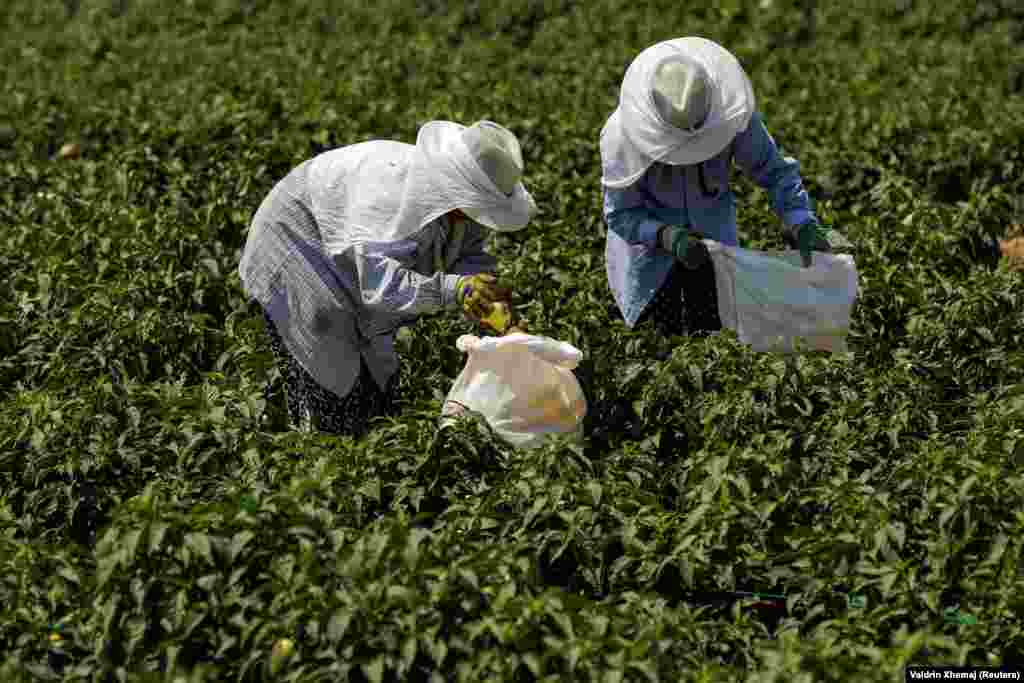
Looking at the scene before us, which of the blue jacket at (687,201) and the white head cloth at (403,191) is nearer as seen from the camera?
the white head cloth at (403,191)

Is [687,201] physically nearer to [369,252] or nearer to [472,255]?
[472,255]

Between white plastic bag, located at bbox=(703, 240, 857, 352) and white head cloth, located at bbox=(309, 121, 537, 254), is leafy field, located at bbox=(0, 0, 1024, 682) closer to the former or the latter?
white plastic bag, located at bbox=(703, 240, 857, 352)

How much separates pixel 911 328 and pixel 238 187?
3534mm

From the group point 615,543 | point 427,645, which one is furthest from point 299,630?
point 615,543

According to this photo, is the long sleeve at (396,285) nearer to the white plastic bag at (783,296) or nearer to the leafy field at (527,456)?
the leafy field at (527,456)

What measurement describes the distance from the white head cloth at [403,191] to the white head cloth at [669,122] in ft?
1.91

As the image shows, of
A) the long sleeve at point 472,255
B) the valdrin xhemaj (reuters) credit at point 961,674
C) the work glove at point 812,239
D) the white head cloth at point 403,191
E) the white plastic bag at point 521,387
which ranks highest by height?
the white head cloth at point 403,191

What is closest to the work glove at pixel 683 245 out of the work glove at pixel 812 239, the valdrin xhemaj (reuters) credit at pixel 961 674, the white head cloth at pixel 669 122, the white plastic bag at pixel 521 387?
the white head cloth at pixel 669 122

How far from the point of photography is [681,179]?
5.60 meters

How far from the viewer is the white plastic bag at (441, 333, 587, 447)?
199 inches

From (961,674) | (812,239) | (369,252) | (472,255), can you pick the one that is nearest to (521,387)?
(472,255)

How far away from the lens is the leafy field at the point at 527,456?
3.92 m

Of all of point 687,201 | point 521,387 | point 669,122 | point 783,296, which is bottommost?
point 521,387

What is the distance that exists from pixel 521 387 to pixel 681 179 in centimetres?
105
